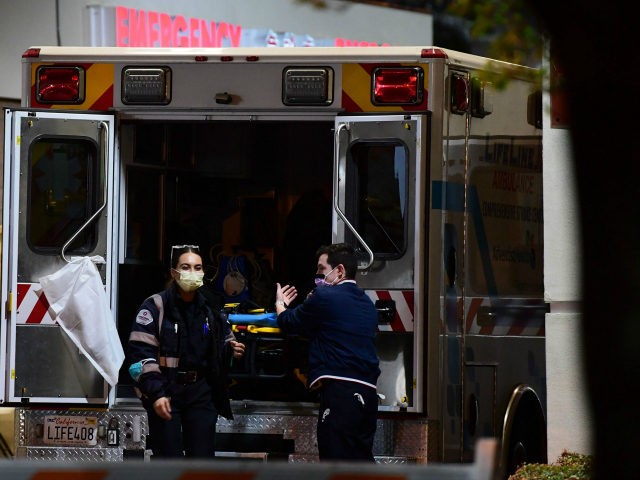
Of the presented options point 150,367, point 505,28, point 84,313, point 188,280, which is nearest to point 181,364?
point 150,367

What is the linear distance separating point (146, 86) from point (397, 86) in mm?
1370

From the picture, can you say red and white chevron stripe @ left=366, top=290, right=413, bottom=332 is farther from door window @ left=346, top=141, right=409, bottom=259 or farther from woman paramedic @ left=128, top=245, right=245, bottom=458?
woman paramedic @ left=128, top=245, right=245, bottom=458

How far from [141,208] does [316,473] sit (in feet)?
16.5

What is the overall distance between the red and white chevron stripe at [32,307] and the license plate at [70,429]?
52 centimetres

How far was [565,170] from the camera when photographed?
8.85 meters

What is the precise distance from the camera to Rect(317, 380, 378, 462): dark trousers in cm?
749

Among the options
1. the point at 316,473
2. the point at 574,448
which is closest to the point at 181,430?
the point at 574,448

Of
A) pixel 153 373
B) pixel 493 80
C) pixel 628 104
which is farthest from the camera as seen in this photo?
pixel 153 373

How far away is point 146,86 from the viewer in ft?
26.5

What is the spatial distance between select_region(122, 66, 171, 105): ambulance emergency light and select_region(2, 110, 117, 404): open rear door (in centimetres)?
18

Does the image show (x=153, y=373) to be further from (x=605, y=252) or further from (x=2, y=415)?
(x=605, y=252)

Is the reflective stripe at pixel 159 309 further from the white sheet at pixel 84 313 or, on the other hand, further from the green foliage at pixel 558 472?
the green foliage at pixel 558 472

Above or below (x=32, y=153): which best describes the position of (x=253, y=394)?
below

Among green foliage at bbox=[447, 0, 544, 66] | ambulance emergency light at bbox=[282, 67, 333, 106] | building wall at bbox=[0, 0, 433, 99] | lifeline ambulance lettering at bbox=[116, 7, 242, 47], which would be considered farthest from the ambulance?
lifeline ambulance lettering at bbox=[116, 7, 242, 47]
